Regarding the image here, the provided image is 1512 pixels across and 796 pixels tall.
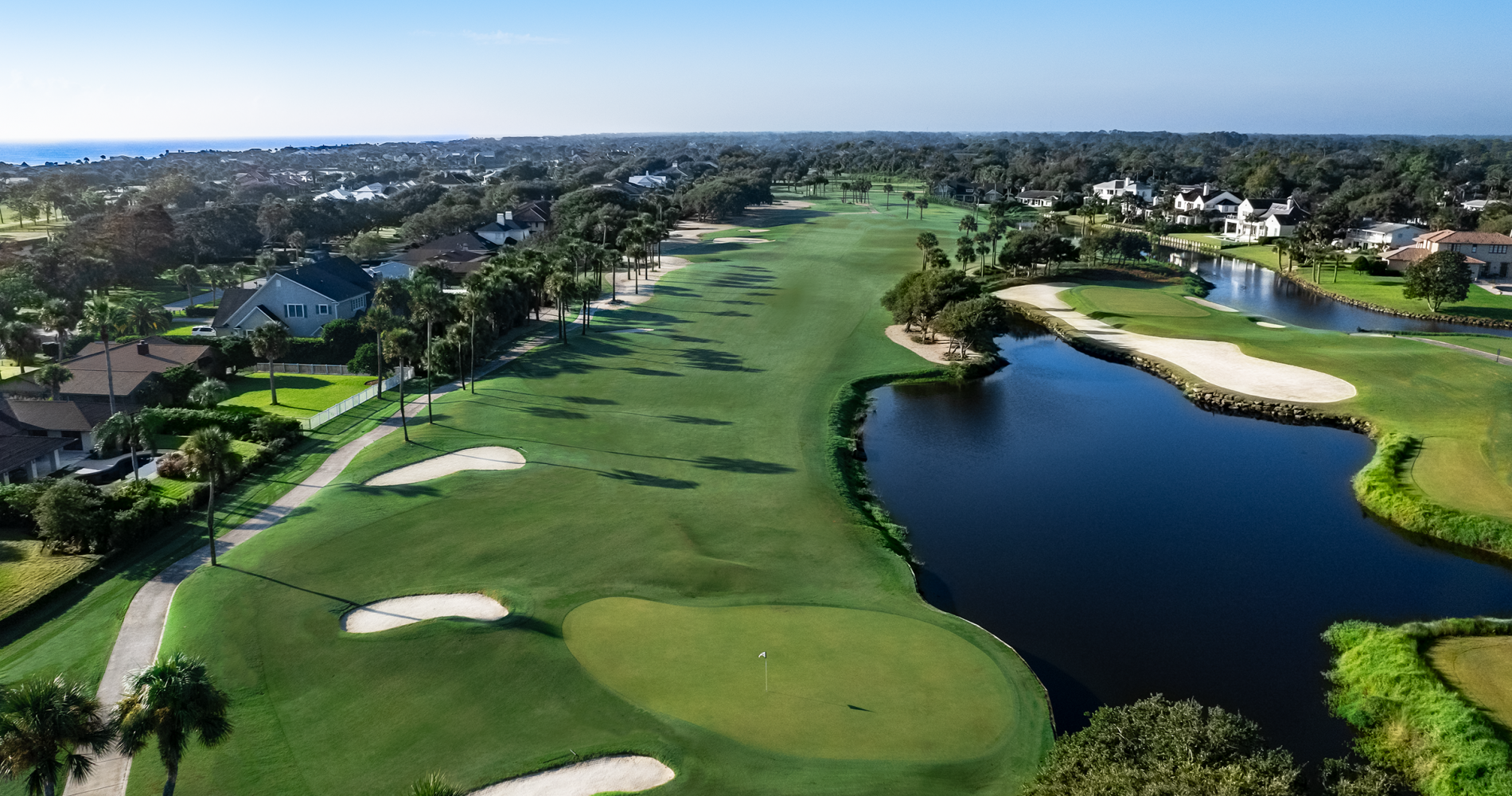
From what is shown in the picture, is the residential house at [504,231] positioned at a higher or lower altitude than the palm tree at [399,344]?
higher

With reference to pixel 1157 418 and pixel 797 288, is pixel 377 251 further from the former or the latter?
pixel 1157 418

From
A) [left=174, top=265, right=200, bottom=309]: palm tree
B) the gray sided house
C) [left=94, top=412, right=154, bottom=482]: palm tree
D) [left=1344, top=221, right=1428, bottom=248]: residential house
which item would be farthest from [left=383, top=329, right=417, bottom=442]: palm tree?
[left=1344, top=221, right=1428, bottom=248]: residential house

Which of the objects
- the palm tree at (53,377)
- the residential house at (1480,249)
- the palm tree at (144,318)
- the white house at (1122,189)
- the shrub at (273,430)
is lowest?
the shrub at (273,430)

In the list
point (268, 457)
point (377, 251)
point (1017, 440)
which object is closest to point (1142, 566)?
point (1017, 440)

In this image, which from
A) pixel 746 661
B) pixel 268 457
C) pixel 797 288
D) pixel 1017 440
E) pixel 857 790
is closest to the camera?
pixel 857 790

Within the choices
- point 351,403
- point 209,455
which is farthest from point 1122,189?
point 209,455

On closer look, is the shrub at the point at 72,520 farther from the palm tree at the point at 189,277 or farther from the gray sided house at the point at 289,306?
the palm tree at the point at 189,277

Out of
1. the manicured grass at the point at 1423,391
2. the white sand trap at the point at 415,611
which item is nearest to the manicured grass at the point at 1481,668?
the manicured grass at the point at 1423,391
